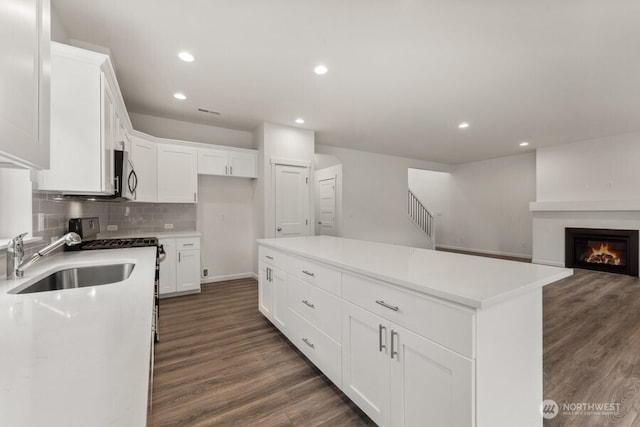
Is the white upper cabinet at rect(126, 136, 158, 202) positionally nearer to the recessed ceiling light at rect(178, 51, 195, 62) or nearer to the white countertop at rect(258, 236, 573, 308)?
the recessed ceiling light at rect(178, 51, 195, 62)

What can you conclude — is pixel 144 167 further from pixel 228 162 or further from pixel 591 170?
pixel 591 170

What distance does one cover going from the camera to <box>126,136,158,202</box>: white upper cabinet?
346 centimetres

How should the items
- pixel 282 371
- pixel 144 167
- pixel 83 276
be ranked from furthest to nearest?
pixel 144 167, pixel 282 371, pixel 83 276

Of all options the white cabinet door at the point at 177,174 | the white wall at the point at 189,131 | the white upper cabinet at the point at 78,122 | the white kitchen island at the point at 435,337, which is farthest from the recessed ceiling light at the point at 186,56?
the white kitchen island at the point at 435,337

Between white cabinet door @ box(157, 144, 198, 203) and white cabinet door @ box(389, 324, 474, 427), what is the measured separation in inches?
142

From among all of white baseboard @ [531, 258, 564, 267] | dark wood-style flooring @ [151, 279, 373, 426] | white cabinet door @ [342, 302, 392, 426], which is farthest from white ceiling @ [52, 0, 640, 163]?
white baseboard @ [531, 258, 564, 267]

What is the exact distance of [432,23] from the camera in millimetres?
2113

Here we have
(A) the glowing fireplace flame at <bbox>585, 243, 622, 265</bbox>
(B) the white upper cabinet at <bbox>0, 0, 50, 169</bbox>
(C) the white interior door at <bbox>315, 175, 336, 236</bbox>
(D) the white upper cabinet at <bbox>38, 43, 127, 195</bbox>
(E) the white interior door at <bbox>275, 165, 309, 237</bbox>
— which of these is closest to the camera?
(B) the white upper cabinet at <bbox>0, 0, 50, 169</bbox>

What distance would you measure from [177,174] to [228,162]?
2.51ft

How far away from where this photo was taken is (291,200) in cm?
459

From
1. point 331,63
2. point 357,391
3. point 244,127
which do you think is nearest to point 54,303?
point 357,391

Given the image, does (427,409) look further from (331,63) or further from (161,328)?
(331,63)

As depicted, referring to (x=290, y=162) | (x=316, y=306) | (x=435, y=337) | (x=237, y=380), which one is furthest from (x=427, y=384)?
(x=290, y=162)

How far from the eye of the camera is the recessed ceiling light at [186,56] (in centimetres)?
251
